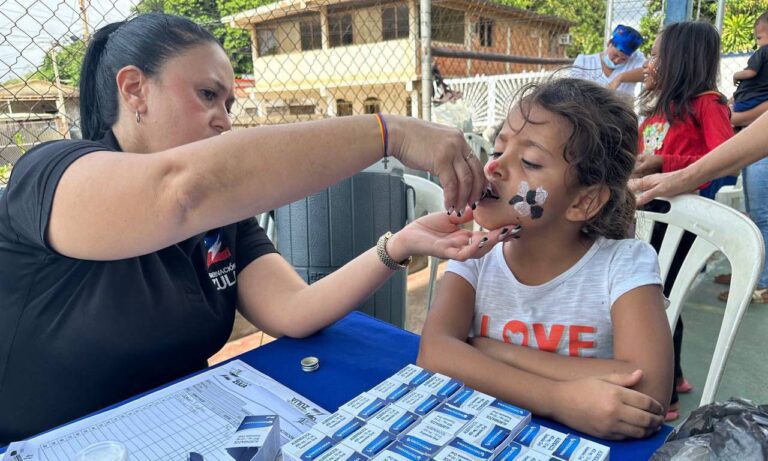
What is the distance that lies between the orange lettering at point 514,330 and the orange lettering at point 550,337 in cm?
3

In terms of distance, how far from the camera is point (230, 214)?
897mm

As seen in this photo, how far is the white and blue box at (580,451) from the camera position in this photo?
2.31ft

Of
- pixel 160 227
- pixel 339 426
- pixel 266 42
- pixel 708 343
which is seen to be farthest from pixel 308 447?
pixel 266 42

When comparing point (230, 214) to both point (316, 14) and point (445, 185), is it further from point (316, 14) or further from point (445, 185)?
point (316, 14)

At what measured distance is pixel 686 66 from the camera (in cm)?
252

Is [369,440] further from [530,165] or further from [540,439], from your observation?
[530,165]

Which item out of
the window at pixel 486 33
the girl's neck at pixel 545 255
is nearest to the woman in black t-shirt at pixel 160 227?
the girl's neck at pixel 545 255

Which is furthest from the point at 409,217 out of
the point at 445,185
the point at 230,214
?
the point at 230,214

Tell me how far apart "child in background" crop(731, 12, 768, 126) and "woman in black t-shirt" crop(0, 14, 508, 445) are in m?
4.19

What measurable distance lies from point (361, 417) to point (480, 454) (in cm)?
20

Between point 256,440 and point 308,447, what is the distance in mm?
114

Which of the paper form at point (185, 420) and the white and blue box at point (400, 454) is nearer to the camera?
the white and blue box at point (400, 454)

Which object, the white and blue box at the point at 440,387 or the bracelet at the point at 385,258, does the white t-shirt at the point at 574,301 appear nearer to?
the bracelet at the point at 385,258

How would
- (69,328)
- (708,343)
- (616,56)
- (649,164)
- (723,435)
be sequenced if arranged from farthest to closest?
1. (616,56)
2. (708,343)
3. (649,164)
4. (69,328)
5. (723,435)
